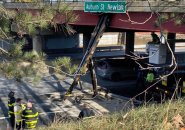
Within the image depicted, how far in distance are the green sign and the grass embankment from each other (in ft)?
37.0

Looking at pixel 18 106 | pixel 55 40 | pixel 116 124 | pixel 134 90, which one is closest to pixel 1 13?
pixel 116 124

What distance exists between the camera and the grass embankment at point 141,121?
5426 millimetres

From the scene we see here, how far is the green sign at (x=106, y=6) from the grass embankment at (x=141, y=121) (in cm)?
1128

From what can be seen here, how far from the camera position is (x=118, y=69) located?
25.9m

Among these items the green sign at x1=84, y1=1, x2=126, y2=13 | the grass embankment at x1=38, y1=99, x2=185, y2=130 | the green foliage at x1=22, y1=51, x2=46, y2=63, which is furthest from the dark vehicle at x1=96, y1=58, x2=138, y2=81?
the grass embankment at x1=38, y1=99, x2=185, y2=130

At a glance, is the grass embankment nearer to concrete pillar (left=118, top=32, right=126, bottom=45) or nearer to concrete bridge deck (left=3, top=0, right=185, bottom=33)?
concrete bridge deck (left=3, top=0, right=185, bottom=33)

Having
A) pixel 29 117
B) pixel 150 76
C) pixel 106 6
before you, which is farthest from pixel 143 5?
pixel 29 117

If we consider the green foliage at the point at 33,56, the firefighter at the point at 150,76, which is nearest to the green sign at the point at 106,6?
the firefighter at the point at 150,76

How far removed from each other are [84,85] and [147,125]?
19.1m

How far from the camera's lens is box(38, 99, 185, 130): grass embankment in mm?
5426

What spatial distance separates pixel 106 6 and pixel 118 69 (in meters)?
8.22

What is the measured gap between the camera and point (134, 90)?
75.2 ft

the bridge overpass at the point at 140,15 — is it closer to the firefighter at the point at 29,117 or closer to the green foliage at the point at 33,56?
the green foliage at the point at 33,56

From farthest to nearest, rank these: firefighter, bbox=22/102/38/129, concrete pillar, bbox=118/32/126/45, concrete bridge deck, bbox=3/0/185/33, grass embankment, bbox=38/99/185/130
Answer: concrete pillar, bbox=118/32/126/45 → firefighter, bbox=22/102/38/129 → concrete bridge deck, bbox=3/0/185/33 → grass embankment, bbox=38/99/185/130
